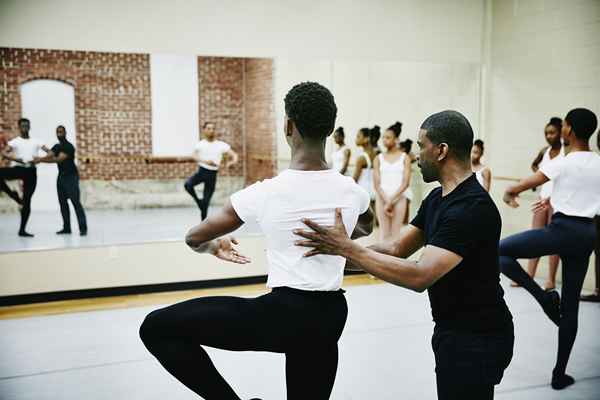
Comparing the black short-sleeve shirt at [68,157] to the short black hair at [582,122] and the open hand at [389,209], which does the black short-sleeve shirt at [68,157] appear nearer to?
the open hand at [389,209]

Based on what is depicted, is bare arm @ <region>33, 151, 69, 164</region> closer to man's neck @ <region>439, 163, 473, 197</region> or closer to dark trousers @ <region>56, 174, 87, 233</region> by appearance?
dark trousers @ <region>56, 174, 87, 233</region>

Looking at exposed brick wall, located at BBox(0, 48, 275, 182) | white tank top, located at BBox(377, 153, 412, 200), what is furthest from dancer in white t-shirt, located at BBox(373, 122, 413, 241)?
exposed brick wall, located at BBox(0, 48, 275, 182)

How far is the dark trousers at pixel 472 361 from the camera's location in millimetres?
1986

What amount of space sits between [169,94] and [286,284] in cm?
838

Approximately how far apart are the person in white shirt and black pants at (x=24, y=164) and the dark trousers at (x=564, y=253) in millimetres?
4661

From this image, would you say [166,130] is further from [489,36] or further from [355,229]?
[355,229]

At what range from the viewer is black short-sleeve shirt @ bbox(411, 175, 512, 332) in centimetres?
191

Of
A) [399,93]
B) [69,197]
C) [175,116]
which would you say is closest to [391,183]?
[399,93]

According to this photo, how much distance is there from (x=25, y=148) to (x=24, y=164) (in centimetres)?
16

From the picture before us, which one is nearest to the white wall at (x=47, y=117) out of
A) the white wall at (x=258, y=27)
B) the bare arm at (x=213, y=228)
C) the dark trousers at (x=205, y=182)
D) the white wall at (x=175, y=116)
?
the white wall at (x=258, y=27)

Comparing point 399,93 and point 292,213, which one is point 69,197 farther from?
point 292,213

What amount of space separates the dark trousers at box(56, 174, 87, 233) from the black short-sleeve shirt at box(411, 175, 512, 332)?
4809 mm

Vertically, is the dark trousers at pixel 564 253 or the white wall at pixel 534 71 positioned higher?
the white wall at pixel 534 71

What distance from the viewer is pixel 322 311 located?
1957mm
